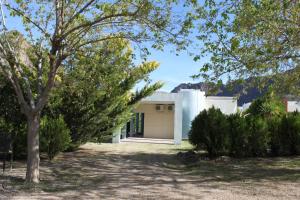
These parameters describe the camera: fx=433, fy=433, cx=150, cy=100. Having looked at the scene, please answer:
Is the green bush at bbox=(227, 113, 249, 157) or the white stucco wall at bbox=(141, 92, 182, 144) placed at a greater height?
the white stucco wall at bbox=(141, 92, 182, 144)

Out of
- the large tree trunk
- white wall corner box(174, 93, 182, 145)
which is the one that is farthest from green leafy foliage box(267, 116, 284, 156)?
A: the large tree trunk

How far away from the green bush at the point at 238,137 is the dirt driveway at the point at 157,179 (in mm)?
947

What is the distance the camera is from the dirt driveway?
8956 mm

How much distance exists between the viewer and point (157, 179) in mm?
11258

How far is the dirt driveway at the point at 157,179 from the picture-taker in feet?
29.4

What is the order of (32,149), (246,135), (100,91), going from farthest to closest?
1. (246,135)
2. (100,91)
3. (32,149)

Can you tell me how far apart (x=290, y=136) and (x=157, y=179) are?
784cm

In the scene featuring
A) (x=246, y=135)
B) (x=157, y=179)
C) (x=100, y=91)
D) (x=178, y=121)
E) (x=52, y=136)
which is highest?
(x=100, y=91)

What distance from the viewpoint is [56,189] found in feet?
30.9

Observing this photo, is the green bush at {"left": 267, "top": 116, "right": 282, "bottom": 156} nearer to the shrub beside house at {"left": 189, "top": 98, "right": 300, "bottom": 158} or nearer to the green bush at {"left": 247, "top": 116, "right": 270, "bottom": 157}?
the shrub beside house at {"left": 189, "top": 98, "right": 300, "bottom": 158}

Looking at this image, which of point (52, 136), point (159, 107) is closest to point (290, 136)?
point (52, 136)

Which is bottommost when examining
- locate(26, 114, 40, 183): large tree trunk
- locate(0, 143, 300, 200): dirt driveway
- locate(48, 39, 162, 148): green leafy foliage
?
locate(0, 143, 300, 200): dirt driveway

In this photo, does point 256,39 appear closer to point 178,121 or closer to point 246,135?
point 246,135

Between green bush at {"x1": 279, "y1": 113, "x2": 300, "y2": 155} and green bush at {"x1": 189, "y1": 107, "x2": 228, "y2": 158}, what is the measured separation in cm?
239
